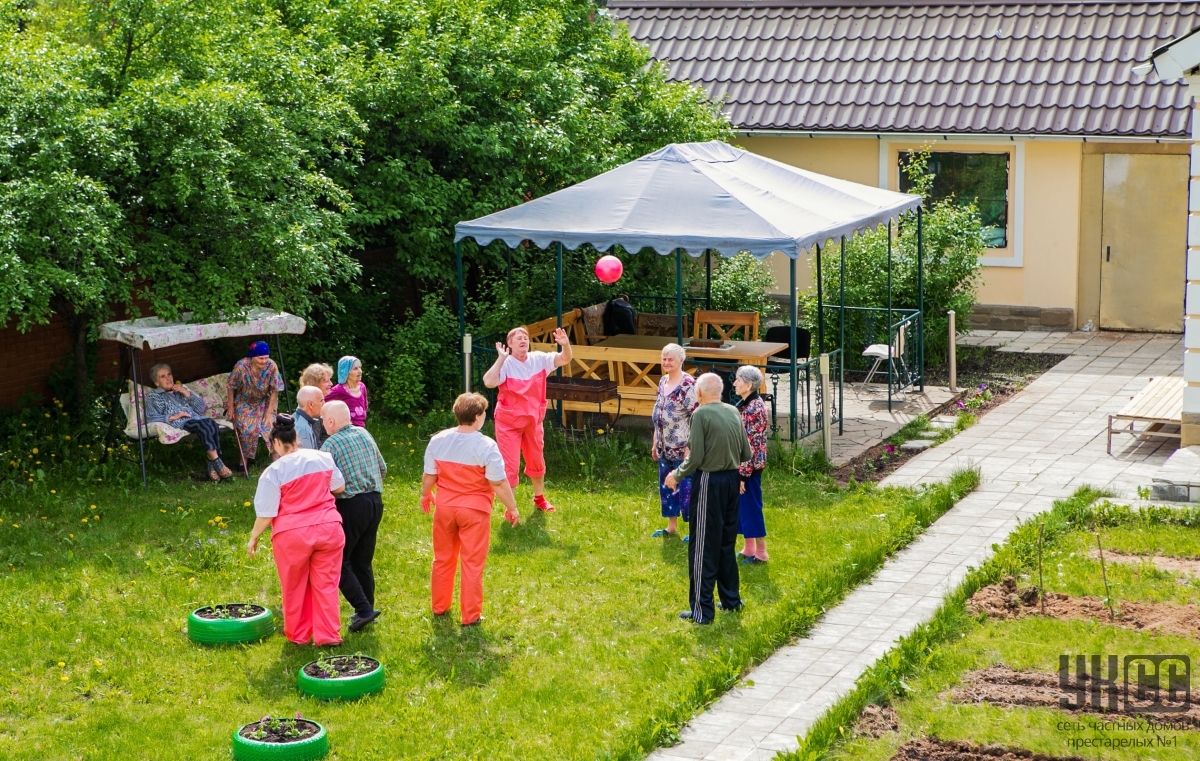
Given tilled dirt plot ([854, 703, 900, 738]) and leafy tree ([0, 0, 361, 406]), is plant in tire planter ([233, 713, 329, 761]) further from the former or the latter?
leafy tree ([0, 0, 361, 406])

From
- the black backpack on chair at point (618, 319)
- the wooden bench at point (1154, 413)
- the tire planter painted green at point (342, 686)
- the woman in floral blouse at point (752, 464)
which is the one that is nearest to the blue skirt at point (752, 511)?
the woman in floral blouse at point (752, 464)

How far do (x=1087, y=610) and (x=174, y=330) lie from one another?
7.63 metres

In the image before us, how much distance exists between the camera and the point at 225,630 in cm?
866

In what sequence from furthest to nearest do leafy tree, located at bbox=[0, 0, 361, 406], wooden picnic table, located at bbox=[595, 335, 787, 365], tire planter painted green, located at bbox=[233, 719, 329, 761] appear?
wooden picnic table, located at bbox=[595, 335, 787, 365], leafy tree, located at bbox=[0, 0, 361, 406], tire planter painted green, located at bbox=[233, 719, 329, 761]

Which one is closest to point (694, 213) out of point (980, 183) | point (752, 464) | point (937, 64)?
point (752, 464)

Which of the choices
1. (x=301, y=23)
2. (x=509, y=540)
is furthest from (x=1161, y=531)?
(x=301, y=23)

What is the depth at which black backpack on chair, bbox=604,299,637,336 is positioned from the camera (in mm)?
15344

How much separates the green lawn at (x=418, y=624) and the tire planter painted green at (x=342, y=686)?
94mm

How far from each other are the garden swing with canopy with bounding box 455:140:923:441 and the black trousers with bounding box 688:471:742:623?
148 inches

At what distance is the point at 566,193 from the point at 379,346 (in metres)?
3.02

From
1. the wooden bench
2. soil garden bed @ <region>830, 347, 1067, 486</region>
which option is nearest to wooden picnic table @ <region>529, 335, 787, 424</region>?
soil garden bed @ <region>830, 347, 1067, 486</region>

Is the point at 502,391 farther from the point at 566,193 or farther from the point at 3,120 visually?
the point at 3,120

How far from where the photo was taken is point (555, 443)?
13203 mm

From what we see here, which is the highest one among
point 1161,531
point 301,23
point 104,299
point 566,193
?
point 301,23
